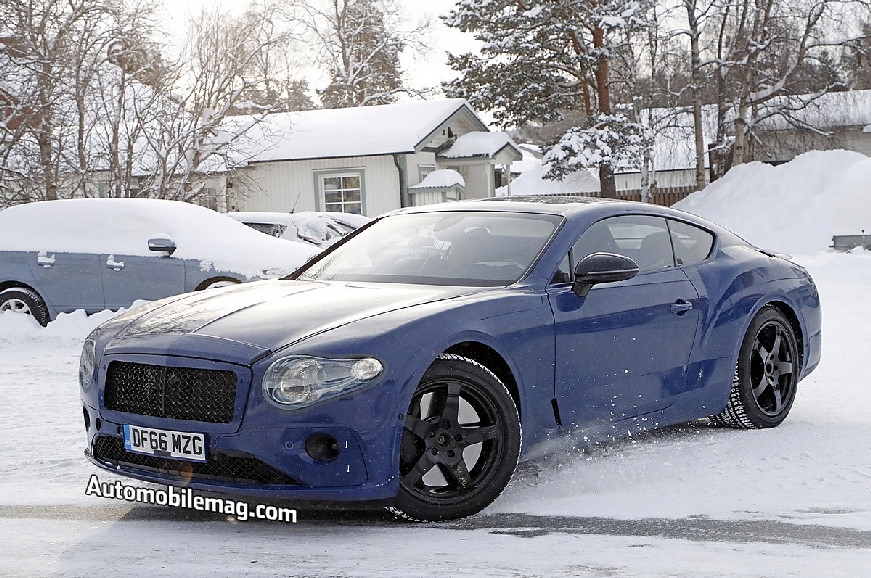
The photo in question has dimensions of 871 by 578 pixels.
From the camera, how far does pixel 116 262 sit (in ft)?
41.6

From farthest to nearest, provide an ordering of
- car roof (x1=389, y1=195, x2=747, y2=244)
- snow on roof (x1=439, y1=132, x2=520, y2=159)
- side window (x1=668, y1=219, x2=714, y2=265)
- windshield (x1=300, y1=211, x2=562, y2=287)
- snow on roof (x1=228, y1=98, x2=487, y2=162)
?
snow on roof (x1=439, y1=132, x2=520, y2=159) → snow on roof (x1=228, y1=98, x2=487, y2=162) → side window (x1=668, y1=219, x2=714, y2=265) → car roof (x1=389, y1=195, x2=747, y2=244) → windshield (x1=300, y1=211, x2=562, y2=287)

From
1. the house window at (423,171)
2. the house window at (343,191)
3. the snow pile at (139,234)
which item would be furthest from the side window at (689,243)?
the house window at (423,171)

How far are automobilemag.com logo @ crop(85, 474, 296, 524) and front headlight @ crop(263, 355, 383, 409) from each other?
1.73 feet

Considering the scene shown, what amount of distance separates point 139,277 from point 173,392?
8.28 m

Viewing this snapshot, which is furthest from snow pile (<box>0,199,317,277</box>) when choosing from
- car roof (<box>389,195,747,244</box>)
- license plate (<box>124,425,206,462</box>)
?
license plate (<box>124,425,206,462</box>)

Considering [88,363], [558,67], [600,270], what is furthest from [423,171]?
[88,363]

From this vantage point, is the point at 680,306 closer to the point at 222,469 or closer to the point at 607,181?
the point at 222,469

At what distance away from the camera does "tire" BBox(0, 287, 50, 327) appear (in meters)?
12.7

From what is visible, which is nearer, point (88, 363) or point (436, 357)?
point (436, 357)

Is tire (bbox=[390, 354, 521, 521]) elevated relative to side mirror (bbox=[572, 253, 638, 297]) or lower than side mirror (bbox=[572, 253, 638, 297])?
lower

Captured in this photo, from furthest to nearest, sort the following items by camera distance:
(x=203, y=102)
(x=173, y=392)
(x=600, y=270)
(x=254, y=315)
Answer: (x=203, y=102)
(x=600, y=270)
(x=254, y=315)
(x=173, y=392)

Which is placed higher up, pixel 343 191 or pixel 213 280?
pixel 343 191

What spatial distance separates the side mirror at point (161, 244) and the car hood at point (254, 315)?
677 centimetres

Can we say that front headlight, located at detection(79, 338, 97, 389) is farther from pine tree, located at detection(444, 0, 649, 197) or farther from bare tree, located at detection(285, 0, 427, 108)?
bare tree, located at detection(285, 0, 427, 108)
